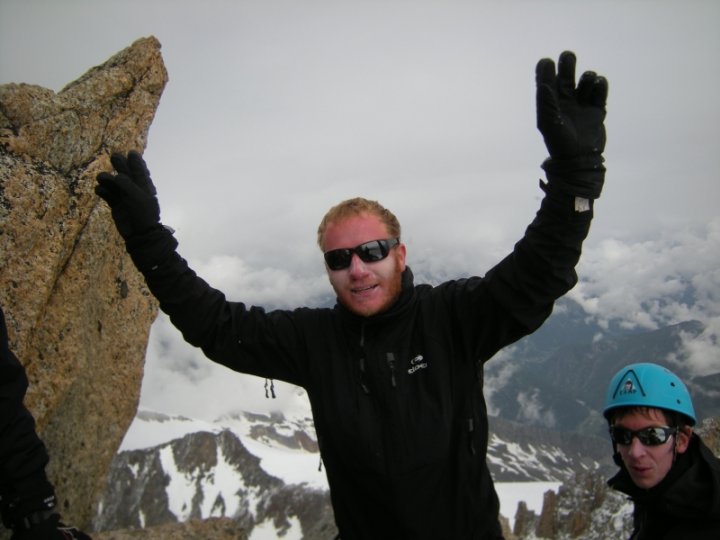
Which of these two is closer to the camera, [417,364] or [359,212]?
[417,364]

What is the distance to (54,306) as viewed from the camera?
994cm

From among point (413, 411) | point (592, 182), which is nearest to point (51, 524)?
point (413, 411)

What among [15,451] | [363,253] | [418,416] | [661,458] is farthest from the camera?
[661,458]

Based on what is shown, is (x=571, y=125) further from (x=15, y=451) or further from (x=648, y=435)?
(x=15, y=451)

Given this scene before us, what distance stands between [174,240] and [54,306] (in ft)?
19.0

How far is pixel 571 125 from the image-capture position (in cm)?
443

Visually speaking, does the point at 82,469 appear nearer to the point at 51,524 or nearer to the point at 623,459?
the point at 51,524

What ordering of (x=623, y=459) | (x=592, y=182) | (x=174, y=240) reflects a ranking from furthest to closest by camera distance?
(x=623, y=459), (x=174, y=240), (x=592, y=182)

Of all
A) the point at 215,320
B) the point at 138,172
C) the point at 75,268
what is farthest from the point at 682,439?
the point at 75,268

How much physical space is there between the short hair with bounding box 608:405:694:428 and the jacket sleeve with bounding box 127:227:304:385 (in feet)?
15.6

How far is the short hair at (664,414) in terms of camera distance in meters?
6.82

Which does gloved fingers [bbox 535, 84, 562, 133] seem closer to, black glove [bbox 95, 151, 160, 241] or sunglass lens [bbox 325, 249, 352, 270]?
sunglass lens [bbox 325, 249, 352, 270]

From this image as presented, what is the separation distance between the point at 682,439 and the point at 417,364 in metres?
4.26

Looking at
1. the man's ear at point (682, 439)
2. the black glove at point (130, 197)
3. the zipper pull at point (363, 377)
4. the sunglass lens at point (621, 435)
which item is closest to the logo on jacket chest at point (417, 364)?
the zipper pull at point (363, 377)
